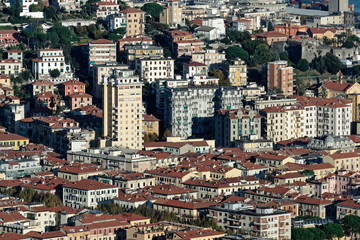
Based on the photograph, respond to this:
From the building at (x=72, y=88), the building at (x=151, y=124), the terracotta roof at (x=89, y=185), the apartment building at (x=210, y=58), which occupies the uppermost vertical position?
the apartment building at (x=210, y=58)

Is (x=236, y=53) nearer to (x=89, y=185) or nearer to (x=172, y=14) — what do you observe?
(x=172, y=14)

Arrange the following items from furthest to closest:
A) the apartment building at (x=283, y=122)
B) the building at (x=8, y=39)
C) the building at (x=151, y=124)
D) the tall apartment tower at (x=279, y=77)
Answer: the building at (x=8, y=39), the tall apartment tower at (x=279, y=77), the apartment building at (x=283, y=122), the building at (x=151, y=124)

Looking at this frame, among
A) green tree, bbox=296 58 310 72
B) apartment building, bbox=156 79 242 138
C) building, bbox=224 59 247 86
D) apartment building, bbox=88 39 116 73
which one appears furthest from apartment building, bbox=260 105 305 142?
apartment building, bbox=88 39 116 73

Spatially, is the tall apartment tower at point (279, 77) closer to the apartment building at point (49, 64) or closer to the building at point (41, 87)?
the apartment building at point (49, 64)

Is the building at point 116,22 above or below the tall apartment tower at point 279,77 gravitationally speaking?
above

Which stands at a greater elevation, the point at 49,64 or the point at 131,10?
the point at 131,10

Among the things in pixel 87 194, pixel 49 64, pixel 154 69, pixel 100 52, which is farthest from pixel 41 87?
pixel 87 194

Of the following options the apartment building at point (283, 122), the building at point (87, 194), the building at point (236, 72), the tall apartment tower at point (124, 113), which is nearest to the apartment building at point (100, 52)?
the building at point (236, 72)

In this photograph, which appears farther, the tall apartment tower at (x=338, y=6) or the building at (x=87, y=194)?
the tall apartment tower at (x=338, y=6)
